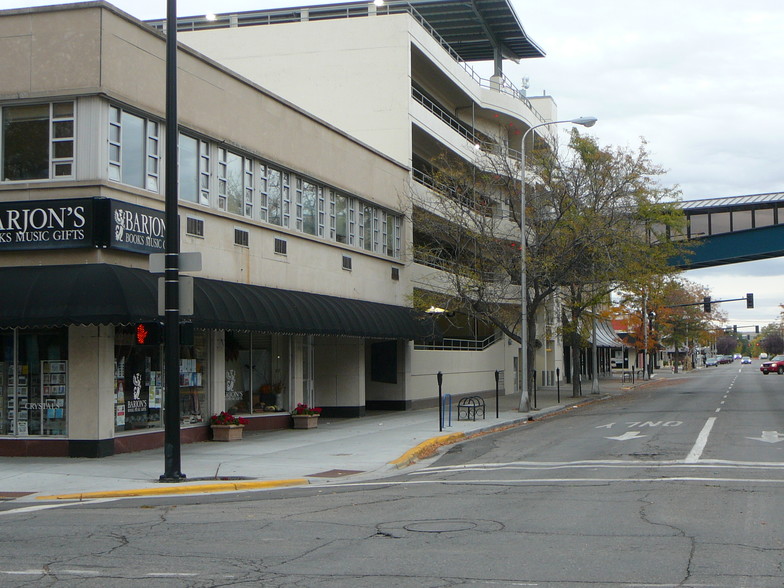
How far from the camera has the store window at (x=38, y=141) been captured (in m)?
17.8

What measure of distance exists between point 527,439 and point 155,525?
12791mm

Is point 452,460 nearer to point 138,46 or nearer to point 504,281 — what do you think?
point 138,46

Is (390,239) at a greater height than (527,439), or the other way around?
(390,239)

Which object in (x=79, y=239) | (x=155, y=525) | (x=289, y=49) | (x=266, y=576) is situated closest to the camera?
(x=266, y=576)

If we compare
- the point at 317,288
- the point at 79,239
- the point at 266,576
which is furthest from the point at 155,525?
the point at 317,288

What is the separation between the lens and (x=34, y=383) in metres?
17.7

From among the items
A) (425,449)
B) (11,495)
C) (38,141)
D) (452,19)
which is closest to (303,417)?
(425,449)

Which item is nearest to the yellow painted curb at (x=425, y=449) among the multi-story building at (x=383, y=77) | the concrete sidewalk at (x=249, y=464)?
the concrete sidewalk at (x=249, y=464)

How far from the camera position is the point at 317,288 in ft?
86.2

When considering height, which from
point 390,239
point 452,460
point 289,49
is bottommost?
point 452,460

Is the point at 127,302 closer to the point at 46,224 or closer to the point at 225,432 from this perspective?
the point at 46,224

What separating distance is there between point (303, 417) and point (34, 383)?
28.6 feet

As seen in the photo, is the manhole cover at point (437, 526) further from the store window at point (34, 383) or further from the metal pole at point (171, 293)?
the store window at point (34, 383)

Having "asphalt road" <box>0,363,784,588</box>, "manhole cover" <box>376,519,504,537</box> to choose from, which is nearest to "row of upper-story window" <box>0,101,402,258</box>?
"asphalt road" <box>0,363,784,588</box>
